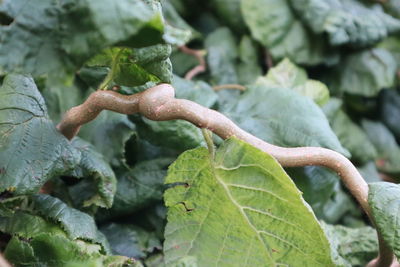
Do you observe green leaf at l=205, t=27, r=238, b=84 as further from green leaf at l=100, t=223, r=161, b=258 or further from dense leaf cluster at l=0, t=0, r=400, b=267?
green leaf at l=100, t=223, r=161, b=258

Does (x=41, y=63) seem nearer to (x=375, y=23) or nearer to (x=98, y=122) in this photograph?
(x=98, y=122)

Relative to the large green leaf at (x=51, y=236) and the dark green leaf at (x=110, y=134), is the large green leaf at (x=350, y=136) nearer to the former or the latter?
the dark green leaf at (x=110, y=134)

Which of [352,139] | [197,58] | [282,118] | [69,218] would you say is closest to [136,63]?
[69,218]

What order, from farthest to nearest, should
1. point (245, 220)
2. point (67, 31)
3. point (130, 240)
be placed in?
point (130, 240), point (245, 220), point (67, 31)

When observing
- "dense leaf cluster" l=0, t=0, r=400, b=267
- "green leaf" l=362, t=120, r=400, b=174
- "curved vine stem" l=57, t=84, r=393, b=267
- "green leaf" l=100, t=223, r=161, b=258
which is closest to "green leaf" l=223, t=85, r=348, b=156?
"dense leaf cluster" l=0, t=0, r=400, b=267

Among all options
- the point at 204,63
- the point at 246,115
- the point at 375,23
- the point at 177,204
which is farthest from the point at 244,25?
the point at 177,204

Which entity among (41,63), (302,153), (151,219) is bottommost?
(151,219)

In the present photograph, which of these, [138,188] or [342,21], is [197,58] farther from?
[138,188]
